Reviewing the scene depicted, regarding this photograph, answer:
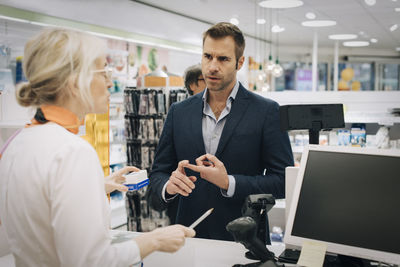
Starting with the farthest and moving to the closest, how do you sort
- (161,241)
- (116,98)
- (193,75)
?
(116,98) < (193,75) < (161,241)

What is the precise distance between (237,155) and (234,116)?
0.20m

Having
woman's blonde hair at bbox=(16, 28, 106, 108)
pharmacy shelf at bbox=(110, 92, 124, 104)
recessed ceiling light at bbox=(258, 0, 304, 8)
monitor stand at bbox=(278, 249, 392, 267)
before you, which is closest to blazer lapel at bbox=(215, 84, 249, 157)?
monitor stand at bbox=(278, 249, 392, 267)

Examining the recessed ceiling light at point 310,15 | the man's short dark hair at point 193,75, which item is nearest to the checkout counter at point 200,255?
the man's short dark hair at point 193,75

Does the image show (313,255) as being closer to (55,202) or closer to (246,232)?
(246,232)

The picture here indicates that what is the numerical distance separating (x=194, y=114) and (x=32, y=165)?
1169 millimetres

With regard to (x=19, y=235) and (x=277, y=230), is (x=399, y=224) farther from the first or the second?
(x=277, y=230)

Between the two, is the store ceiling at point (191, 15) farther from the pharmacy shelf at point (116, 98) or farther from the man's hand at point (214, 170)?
the man's hand at point (214, 170)

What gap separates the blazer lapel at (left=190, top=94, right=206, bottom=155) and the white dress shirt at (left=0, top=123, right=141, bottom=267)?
963 mm

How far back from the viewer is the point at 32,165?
3.49 feet

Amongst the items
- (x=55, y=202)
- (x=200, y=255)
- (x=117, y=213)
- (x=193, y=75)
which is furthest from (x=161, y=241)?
(x=117, y=213)

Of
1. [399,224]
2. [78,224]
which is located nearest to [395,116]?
[399,224]

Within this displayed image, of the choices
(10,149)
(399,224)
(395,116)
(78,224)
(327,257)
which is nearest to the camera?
(78,224)

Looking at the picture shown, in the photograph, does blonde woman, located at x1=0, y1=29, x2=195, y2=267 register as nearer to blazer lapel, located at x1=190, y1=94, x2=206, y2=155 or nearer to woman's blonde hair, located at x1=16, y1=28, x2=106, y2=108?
woman's blonde hair, located at x1=16, y1=28, x2=106, y2=108

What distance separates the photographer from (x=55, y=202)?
40.8 inches
